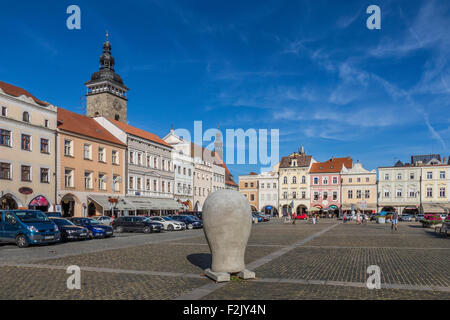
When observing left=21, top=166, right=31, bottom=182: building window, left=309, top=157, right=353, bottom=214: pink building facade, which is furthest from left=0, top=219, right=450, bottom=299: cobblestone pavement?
left=309, top=157, right=353, bottom=214: pink building facade

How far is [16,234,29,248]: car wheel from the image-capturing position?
63.5ft

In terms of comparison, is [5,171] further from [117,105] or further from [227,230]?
[117,105]

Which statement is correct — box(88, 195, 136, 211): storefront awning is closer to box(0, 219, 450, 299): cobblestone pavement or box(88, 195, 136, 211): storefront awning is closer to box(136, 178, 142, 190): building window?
box(136, 178, 142, 190): building window

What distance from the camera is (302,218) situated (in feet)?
231

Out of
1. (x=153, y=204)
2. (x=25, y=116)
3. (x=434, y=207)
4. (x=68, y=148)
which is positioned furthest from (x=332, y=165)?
(x=25, y=116)

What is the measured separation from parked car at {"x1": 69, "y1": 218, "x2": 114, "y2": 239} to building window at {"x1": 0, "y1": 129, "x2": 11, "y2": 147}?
39.2ft

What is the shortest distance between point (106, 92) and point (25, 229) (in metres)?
51.5

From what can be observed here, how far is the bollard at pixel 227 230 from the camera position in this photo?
31.9 feet

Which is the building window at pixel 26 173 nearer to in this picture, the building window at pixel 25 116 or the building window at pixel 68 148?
the building window at pixel 25 116

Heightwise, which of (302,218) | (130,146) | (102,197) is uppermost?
(130,146)

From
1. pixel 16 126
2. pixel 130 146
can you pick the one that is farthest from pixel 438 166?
pixel 16 126

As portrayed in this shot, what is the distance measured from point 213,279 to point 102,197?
36.5 meters
